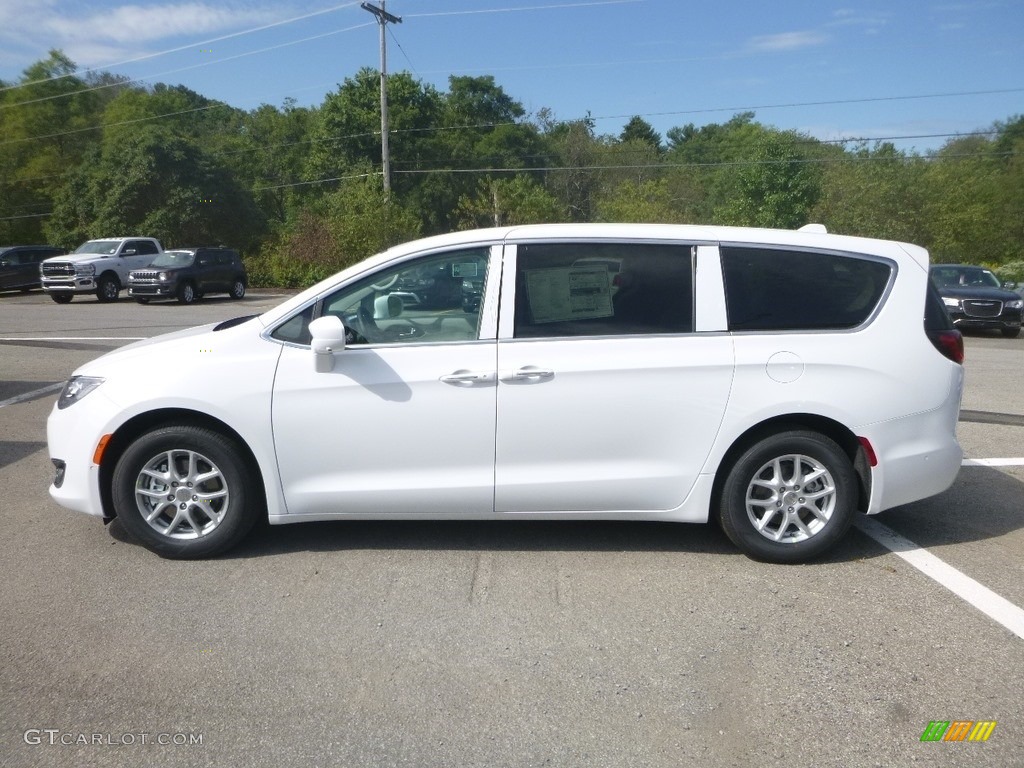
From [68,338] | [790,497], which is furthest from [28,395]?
[790,497]

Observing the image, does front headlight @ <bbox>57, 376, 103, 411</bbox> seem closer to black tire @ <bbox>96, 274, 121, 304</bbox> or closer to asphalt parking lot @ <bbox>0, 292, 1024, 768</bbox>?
asphalt parking lot @ <bbox>0, 292, 1024, 768</bbox>

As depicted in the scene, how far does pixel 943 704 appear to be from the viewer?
3604 millimetres

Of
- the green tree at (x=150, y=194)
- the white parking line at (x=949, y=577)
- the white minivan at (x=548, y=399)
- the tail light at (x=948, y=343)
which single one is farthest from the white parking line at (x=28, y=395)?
the green tree at (x=150, y=194)

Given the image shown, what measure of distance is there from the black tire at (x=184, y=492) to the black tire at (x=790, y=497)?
2679 mm

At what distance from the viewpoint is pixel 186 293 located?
96.6 feet

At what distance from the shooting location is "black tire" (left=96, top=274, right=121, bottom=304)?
98.4 ft

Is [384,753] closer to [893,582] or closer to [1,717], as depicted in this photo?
[1,717]

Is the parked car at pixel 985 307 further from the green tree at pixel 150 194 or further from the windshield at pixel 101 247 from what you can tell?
the green tree at pixel 150 194

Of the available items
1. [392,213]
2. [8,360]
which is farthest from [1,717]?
[392,213]

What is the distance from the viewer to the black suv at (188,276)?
28.7 meters

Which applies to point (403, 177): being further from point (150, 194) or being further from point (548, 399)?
point (548, 399)

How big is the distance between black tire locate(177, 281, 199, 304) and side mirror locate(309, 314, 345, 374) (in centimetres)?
2601

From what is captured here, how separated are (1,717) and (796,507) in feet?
12.7

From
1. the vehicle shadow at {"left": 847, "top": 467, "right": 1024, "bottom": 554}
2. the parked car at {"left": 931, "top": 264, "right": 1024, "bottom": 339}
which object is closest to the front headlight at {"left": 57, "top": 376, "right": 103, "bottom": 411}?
the vehicle shadow at {"left": 847, "top": 467, "right": 1024, "bottom": 554}
